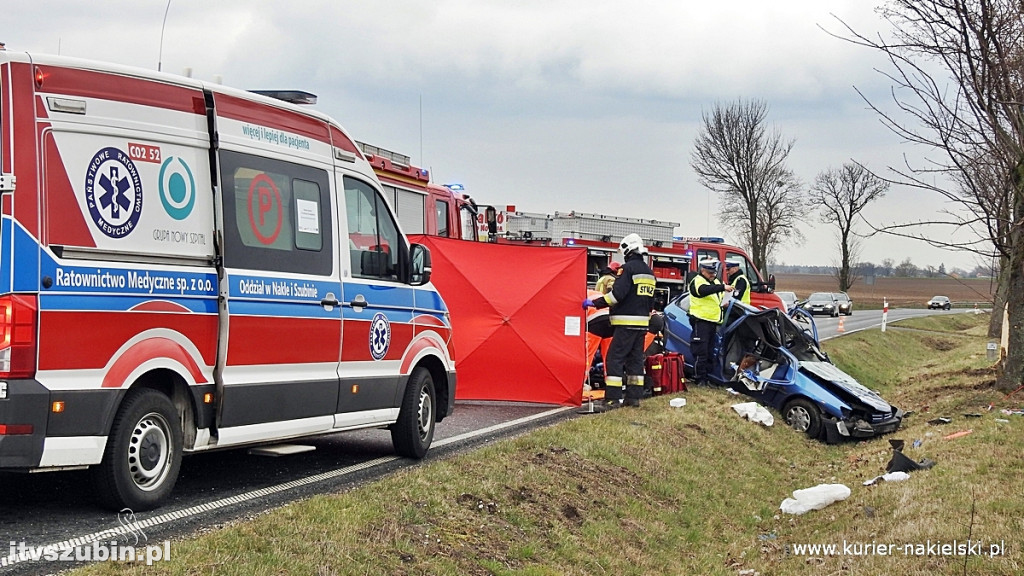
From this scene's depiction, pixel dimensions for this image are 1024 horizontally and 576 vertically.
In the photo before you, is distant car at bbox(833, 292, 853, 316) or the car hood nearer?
the car hood

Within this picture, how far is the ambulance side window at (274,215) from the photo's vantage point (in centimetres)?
649

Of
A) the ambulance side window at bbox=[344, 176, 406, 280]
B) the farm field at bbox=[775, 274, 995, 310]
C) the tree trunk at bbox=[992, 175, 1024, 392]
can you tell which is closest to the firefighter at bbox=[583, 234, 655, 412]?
the ambulance side window at bbox=[344, 176, 406, 280]

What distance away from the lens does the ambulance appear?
5309mm

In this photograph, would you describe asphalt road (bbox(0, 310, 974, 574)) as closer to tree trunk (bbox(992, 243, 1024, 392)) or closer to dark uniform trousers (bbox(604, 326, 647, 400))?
dark uniform trousers (bbox(604, 326, 647, 400))

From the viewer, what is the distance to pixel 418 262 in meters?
8.41

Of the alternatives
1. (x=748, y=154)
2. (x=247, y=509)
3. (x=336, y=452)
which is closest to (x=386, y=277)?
→ (x=336, y=452)

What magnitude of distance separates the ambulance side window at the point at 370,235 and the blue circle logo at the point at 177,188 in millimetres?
1611

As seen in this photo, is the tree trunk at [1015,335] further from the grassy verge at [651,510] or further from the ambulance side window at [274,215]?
the ambulance side window at [274,215]

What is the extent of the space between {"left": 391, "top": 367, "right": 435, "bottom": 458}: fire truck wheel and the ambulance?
0.24 metres

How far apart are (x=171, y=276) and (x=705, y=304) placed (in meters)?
9.46

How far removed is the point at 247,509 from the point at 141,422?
86 cm

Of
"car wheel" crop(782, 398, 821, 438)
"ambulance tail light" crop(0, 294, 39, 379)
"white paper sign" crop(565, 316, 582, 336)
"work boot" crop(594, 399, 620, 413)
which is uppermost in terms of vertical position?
"ambulance tail light" crop(0, 294, 39, 379)

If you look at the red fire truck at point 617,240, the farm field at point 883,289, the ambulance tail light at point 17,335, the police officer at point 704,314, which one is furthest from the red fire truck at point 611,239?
the farm field at point 883,289

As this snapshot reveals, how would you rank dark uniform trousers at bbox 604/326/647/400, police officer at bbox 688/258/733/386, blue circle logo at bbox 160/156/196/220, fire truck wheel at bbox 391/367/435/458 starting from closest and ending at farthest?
blue circle logo at bbox 160/156/196/220, fire truck wheel at bbox 391/367/435/458, dark uniform trousers at bbox 604/326/647/400, police officer at bbox 688/258/733/386
